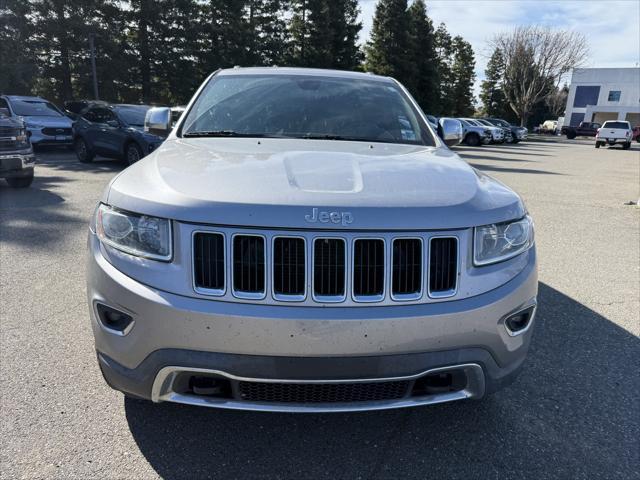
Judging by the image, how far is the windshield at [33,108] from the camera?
47.4 feet

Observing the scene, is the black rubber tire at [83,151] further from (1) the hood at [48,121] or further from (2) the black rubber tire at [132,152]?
(1) the hood at [48,121]

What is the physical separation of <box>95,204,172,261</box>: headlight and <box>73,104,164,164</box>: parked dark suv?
909 cm

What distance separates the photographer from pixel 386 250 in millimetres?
1818

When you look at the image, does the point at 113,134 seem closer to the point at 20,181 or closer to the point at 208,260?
the point at 20,181

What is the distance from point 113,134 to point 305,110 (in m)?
9.73

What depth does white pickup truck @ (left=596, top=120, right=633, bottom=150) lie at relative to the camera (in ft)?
107

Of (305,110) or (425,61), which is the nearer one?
(305,110)

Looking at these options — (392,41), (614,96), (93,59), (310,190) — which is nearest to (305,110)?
(310,190)

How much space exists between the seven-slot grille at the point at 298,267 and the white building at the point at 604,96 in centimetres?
7812

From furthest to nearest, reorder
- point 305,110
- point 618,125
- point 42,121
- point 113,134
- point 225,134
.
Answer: point 618,125
point 42,121
point 113,134
point 305,110
point 225,134

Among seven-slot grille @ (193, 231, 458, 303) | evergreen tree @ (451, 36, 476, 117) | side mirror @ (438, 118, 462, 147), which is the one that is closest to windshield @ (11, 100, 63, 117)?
side mirror @ (438, 118, 462, 147)

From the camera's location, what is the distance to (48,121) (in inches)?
583

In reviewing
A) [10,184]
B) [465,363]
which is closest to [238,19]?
[10,184]

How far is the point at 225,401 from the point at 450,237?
1.10 meters
